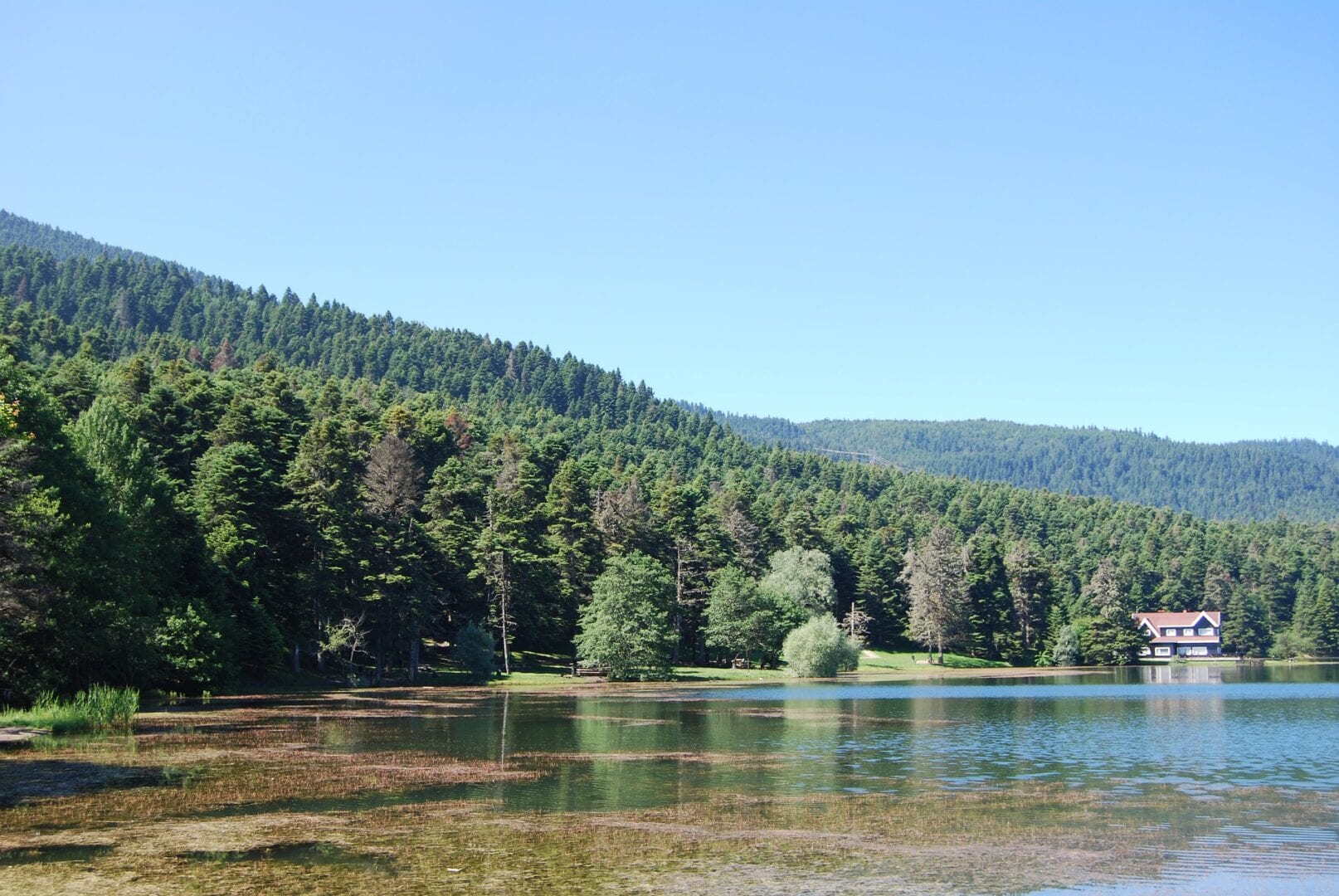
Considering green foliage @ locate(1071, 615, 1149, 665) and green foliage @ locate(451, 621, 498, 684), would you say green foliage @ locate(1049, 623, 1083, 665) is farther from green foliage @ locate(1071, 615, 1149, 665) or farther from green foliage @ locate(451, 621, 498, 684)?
green foliage @ locate(451, 621, 498, 684)

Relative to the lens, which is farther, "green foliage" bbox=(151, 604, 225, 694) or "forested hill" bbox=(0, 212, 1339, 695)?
"green foliage" bbox=(151, 604, 225, 694)

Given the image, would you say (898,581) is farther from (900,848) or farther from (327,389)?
(900,848)

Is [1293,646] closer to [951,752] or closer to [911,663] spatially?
[911,663]

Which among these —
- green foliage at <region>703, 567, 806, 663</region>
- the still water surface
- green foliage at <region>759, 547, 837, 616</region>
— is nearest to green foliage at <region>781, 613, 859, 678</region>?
green foliage at <region>703, 567, 806, 663</region>

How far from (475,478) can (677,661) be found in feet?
93.2

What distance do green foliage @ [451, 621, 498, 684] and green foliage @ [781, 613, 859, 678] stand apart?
94.1 ft

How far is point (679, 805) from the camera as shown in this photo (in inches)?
1130

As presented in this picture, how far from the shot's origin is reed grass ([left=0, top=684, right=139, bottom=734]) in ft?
142

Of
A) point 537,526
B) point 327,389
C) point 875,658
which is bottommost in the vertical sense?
point 875,658

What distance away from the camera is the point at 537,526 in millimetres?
113250

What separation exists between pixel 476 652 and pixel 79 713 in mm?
44827

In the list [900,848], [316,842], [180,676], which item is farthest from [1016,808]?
[180,676]

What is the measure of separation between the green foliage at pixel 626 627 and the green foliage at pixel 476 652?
338 inches

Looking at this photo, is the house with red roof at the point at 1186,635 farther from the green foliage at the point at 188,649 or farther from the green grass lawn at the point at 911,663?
the green foliage at the point at 188,649
